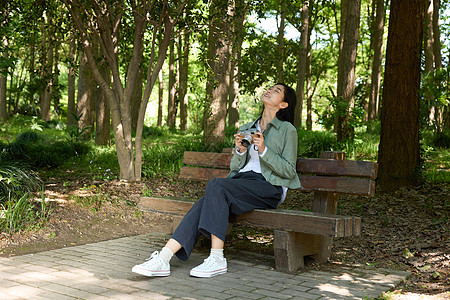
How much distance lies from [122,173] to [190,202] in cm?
369

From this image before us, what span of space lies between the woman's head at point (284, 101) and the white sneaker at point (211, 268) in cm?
156

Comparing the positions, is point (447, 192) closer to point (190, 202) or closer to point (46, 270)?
point (190, 202)

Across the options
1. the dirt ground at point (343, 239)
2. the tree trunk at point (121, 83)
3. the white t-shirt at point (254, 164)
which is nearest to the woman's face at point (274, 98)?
the white t-shirt at point (254, 164)

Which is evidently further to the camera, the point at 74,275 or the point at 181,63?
the point at 181,63

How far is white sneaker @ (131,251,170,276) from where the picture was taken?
12.7 feet

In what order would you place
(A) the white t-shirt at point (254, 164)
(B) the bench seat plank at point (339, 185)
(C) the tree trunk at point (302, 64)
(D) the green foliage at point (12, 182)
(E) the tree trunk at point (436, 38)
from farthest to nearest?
(C) the tree trunk at point (302, 64), (E) the tree trunk at point (436, 38), (D) the green foliage at point (12, 182), (A) the white t-shirt at point (254, 164), (B) the bench seat plank at point (339, 185)

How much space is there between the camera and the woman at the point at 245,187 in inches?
161

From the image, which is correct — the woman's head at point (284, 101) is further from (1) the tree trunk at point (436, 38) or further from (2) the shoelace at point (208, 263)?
(1) the tree trunk at point (436, 38)

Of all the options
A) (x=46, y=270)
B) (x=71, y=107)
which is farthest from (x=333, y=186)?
(x=71, y=107)

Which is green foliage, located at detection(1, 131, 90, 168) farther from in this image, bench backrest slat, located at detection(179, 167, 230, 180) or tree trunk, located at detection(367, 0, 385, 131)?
tree trunk, located at detection(367, 0, 385, 131)

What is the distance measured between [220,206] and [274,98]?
4.14 feet

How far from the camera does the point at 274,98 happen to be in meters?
4.80

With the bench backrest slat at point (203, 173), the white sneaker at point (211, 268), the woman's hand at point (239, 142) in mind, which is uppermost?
the woman's hand at point (239, 142)

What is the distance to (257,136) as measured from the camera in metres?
4.36
